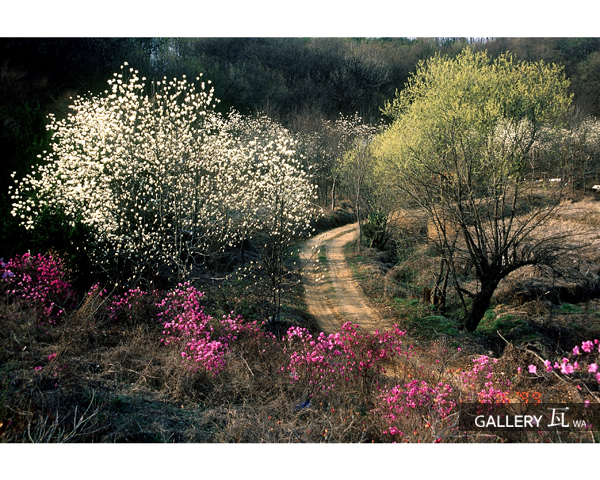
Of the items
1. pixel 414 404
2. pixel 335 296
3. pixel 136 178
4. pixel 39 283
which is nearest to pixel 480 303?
pixel 335 296

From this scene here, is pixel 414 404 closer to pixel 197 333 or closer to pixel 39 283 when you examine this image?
pixel 197 333

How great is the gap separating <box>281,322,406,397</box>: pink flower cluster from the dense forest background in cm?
728

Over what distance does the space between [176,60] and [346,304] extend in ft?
55.6

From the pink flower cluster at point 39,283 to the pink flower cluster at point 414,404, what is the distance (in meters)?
6.73

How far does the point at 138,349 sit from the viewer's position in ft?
26.3

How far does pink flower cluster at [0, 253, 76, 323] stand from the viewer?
8.34m

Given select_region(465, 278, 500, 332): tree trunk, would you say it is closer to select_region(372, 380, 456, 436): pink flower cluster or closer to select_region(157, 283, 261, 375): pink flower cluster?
select_region(372, 380, 456, 436): pink flower cluster

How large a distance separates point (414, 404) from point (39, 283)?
8.16 metres

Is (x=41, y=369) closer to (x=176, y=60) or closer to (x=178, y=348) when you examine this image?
(x=178, y=348)

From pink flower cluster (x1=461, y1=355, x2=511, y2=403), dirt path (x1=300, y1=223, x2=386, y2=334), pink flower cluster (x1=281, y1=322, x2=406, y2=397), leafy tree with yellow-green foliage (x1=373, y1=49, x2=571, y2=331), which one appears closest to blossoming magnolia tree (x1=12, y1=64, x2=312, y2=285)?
dirt path (x1=300, y1=223, x2=386, y2=334)

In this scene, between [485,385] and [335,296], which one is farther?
[335,296]

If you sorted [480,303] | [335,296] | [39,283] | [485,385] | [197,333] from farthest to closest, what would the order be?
1. [335,296]
2. [480,303]
3. [39,283]
4. [197,333]
5. [485,385]

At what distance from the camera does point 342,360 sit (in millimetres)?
7547

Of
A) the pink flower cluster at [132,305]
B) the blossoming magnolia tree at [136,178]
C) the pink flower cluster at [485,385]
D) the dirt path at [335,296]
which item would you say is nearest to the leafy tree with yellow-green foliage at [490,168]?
the dirt path at [335,296]
